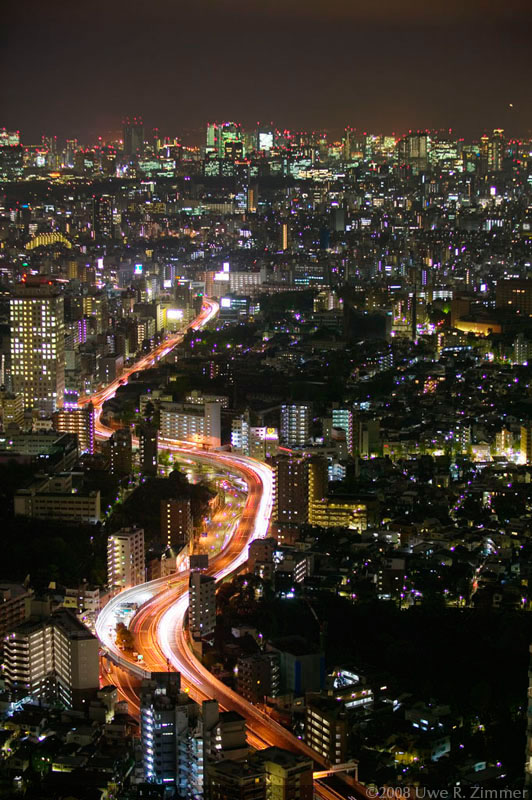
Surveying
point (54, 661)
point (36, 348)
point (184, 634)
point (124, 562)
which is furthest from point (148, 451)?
point (54, 661)

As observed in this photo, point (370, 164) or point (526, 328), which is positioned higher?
point (370, 164)

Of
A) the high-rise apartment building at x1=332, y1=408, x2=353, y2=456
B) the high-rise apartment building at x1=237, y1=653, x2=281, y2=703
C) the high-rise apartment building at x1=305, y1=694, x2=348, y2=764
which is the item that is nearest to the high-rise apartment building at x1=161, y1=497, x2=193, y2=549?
the high-rise apartment building at x1=237, y1=653, x2=281, y2=703

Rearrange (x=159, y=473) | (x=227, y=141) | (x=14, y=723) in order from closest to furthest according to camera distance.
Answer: (x=14, y=723) < (x=159, y=473) < (x=227, y=141)

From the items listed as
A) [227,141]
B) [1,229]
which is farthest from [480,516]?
[227,141]

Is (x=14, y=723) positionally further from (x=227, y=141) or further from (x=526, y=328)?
(x=227, y=141)

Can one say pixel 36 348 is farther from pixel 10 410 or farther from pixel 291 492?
pixel 291 492
